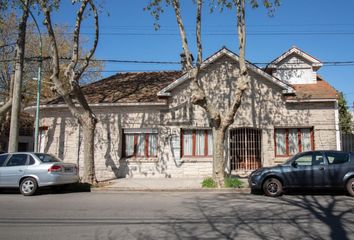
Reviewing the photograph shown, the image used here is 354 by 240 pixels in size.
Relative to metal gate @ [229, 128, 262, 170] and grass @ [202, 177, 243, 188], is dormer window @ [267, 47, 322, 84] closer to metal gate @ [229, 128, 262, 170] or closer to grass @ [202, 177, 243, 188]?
metal gate @ [229, 128, 262, 170]

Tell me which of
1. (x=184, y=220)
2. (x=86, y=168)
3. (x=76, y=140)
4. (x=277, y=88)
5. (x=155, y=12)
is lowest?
(x=184, y=220)

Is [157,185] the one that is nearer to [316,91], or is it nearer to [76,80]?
[76,80]

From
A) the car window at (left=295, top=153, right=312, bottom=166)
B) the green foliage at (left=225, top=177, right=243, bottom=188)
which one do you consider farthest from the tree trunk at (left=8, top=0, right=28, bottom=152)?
the car window at (left=295, top=153, right=312, bottom=166)

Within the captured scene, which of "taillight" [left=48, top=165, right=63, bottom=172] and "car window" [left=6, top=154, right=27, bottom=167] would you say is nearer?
"taillight" [left=48, top=165, right=63, bottom=172]

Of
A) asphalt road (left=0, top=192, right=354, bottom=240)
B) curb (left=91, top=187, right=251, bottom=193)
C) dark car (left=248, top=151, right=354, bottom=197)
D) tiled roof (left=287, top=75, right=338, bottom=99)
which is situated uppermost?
tiled roof (left=287, top=75, right=338, bottom=99)

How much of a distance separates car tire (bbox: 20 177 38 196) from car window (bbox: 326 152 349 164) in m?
10.4

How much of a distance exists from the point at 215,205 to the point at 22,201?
6.15 m

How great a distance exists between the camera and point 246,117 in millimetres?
17688

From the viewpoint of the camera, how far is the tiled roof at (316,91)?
17.2 m

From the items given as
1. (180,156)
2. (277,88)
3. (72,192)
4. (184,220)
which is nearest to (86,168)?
(72,192)

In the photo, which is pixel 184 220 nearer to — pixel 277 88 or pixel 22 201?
pixel 22 201

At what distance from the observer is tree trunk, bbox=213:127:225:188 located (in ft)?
46.3

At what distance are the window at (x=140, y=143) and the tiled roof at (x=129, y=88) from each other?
167 centimetres

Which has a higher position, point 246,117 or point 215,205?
point 246,117
